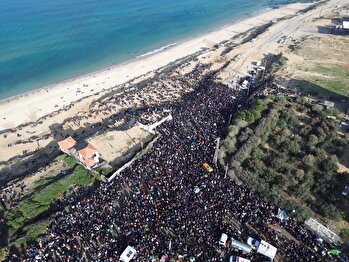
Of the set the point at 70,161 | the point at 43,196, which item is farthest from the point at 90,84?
the point at 43,196

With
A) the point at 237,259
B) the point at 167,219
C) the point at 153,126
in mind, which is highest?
the point at 153,126

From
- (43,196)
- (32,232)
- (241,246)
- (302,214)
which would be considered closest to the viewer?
(241,246)

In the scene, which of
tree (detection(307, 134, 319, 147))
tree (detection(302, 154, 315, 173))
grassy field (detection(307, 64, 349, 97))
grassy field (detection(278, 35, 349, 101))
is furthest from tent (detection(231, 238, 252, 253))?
grassy field (detection(307, 64, 349, 97))

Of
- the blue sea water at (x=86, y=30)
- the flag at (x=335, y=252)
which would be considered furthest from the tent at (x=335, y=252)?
the blue sea water at (x=86, y=30)

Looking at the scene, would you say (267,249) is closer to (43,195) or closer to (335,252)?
(335,252)

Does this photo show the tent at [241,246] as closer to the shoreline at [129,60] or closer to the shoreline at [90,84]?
the shoreline at [90,84]

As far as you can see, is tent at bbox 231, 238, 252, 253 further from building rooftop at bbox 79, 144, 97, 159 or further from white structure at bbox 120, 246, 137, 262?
building rooftop at bbox 79, 144, 97, 159

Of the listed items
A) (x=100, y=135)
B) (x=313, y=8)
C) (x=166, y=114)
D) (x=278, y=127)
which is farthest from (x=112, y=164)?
(x=313, y=8)
